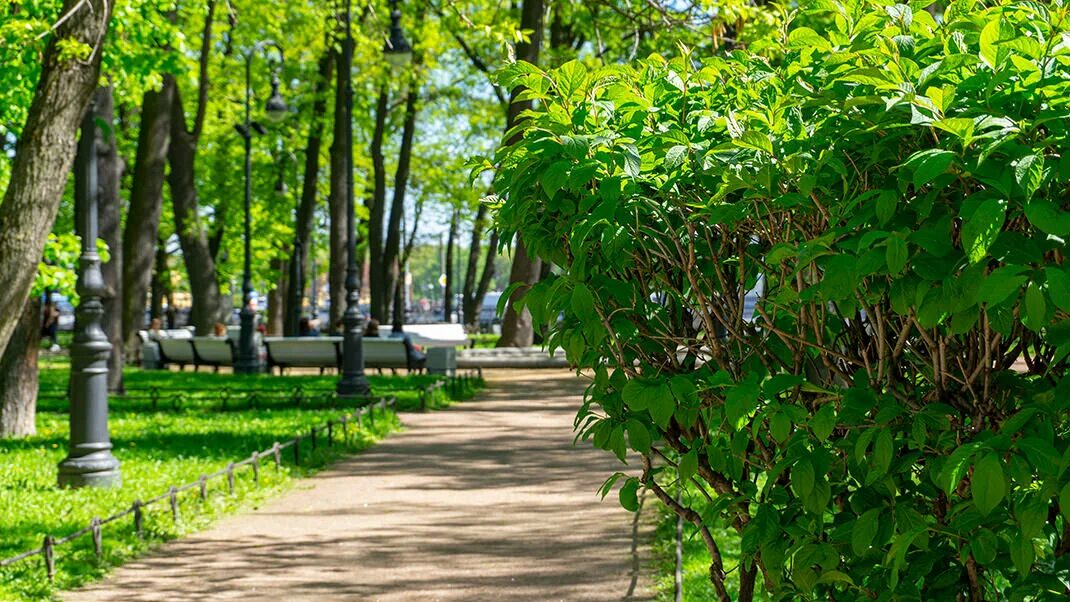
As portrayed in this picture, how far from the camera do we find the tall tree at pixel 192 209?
102 feet

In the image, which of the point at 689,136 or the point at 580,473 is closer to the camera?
the point at 689,136

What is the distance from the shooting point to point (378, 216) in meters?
39.6

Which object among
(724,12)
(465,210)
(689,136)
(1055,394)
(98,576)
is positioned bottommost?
(98,576)

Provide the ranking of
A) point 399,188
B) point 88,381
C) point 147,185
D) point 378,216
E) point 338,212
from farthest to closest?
point 399,188 < point 378,216 < point 338,212 < point 147,185 < point 88,381

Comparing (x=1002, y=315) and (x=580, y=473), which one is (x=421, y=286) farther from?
(x=1002, y=315)

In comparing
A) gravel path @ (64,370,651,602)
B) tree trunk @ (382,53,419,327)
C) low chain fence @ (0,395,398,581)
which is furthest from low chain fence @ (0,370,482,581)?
tree trunk @ (382,53,419,327)

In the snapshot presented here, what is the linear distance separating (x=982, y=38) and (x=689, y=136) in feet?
3.09

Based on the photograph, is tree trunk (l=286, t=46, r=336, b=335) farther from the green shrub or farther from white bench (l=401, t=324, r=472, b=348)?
the green shrub

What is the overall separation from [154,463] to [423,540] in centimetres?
474

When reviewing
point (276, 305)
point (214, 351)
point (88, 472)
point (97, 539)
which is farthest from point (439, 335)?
point (97, 539)

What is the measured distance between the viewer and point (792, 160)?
328cm

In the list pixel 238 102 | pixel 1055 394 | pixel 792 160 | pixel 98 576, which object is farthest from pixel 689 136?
pixel 238 102

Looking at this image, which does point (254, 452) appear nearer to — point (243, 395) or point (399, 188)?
point (243, 395)

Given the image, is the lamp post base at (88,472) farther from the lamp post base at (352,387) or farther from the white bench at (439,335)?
the white bench at (439,335)
